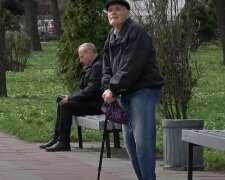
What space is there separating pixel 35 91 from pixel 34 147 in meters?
10.3

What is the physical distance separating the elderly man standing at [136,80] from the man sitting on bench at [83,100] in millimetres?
3548

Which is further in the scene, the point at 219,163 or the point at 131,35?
the point at 219,163

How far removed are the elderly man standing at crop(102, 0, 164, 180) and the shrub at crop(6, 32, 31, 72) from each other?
74.6 ft

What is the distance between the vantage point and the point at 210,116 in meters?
14.6

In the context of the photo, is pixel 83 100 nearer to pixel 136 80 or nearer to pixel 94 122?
pixel 94 122

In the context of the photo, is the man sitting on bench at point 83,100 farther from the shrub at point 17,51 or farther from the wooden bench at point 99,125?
the shrub at point 17,51

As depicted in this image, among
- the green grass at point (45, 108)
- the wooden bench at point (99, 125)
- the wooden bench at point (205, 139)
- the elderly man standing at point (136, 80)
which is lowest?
the green grass at point (45, 108)

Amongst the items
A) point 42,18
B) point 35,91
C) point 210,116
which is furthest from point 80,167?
point 42,18

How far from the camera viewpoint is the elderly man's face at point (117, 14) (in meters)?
7.38

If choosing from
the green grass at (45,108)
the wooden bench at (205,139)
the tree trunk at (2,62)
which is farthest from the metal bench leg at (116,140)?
the tree trunk at (2,62)

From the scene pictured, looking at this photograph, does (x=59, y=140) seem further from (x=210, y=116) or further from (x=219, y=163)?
(x=210, y=116)

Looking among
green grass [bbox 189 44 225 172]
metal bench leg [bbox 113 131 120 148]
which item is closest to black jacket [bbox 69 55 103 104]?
metal bench leg [bbox 113 131 120 148]

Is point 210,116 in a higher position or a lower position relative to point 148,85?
lower

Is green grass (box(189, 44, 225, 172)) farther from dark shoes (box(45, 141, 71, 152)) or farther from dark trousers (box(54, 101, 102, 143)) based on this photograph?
dark shoes (box(45, 141, 71, 152))
